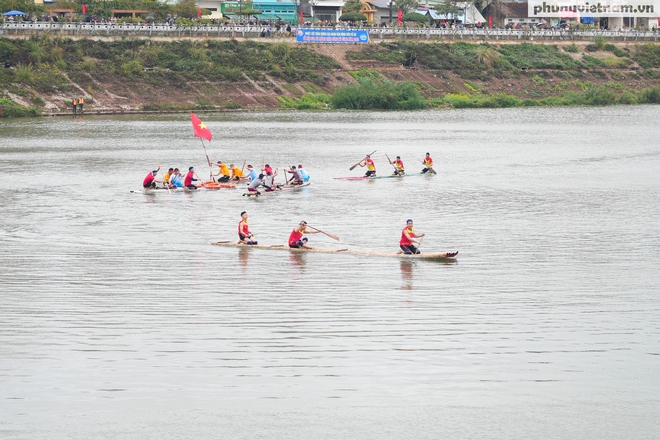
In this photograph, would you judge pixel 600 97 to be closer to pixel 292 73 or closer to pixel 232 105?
pixel 292 73

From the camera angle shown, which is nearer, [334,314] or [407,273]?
[334,314]

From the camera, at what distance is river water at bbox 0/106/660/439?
14391 mm

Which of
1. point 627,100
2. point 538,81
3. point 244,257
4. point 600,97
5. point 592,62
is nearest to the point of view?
point 244,257

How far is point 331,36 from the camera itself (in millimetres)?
97750

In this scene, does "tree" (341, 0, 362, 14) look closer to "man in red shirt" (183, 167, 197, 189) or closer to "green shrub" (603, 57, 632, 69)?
"green shrub" (603, 57, 632, 69)

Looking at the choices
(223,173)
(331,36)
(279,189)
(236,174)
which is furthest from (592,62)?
(279,189)

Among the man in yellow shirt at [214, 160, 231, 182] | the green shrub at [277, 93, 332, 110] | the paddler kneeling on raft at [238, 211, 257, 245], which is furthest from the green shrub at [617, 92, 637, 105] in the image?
the paddler kneeling on raft at [238, 211, 257, 245]

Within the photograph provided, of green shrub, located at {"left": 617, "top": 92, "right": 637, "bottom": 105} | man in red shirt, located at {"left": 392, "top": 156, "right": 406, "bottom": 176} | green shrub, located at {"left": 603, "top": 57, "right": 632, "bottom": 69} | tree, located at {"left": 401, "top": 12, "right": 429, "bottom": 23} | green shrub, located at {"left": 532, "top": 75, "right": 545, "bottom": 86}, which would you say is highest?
tree, located at {"left": 401, "top": 12, "right": 429, "bottom": 23}

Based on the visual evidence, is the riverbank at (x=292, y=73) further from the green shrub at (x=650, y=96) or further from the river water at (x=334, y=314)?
the river water at (x=334, y=314)

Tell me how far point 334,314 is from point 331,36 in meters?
80.9

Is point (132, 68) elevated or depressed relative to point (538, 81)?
elevated

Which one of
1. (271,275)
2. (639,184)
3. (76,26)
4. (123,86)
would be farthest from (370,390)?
(76,26)

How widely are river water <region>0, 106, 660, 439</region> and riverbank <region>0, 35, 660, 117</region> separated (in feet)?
134

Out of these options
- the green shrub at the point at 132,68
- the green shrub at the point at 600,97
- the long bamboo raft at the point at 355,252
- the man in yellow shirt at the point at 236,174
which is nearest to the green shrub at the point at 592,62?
the green shrub at the point at 600,97
